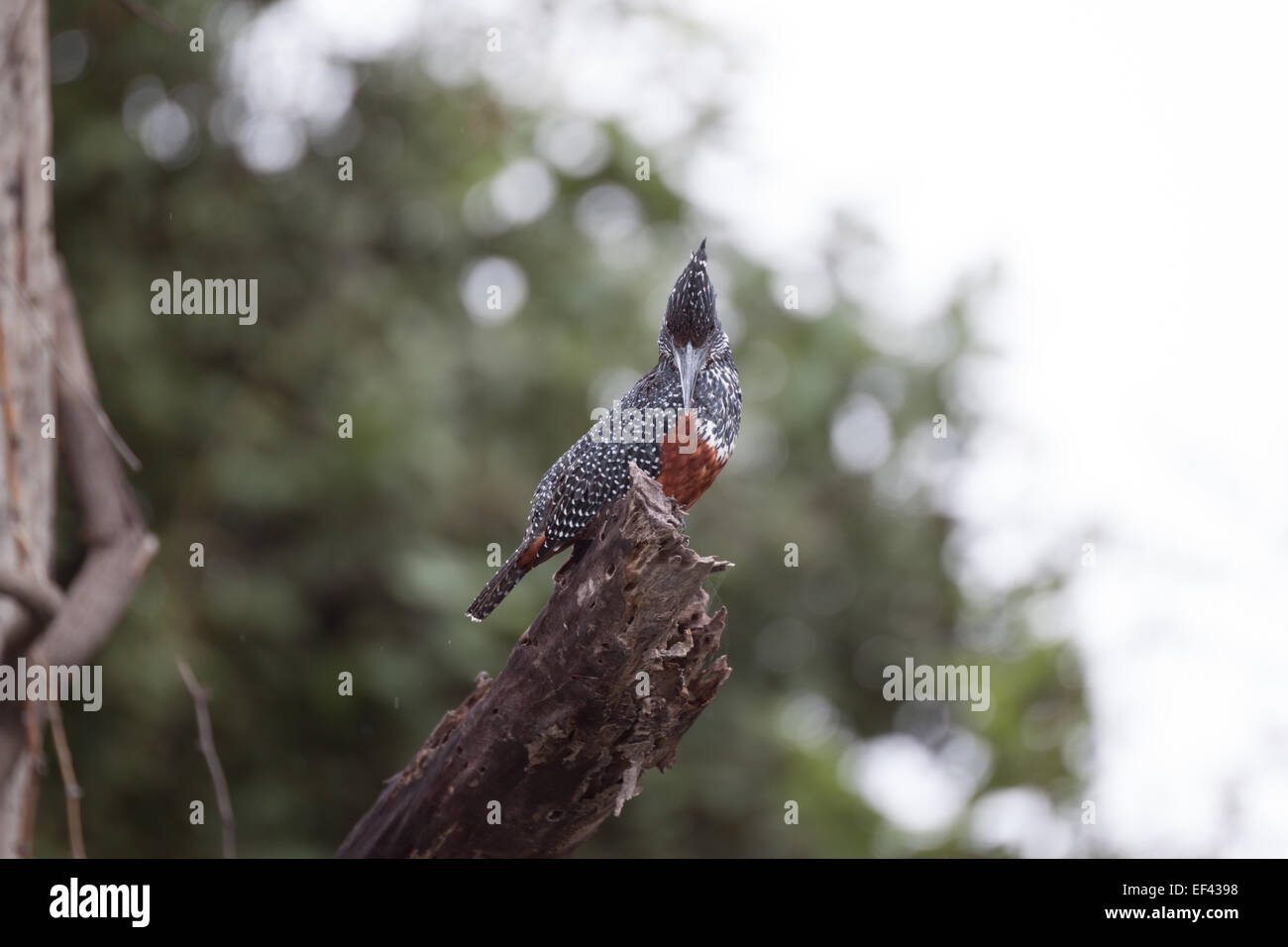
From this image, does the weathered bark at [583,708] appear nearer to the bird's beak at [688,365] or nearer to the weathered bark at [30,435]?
the bird's beak at [688,365]

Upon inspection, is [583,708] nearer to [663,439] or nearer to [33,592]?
[663,439]

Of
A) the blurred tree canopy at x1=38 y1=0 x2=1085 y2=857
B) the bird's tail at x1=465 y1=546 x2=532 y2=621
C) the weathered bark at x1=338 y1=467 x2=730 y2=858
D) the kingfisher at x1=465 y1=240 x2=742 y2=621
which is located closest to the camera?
the weathered bark at x1=338 y1=467 x2=730 y2=858

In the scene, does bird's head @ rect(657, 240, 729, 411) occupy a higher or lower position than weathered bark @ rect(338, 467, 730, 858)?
higher

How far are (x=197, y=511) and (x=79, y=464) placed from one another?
3.09 m

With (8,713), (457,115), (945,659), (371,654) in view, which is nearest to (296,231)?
(457,115)

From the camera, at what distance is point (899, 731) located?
8344 millimetres

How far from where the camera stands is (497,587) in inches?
134

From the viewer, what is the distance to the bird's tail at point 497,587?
3383 millimetres

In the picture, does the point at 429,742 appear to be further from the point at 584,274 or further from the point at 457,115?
the point at 457,115

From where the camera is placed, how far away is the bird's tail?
338 centimetres

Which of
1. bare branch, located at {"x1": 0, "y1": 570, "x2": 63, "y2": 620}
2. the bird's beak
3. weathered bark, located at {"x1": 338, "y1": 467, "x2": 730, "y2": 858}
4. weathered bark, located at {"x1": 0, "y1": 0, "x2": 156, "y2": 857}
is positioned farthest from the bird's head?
bare branch, located at {"x1": 0, "y1": 570, "x2": 63, "y2": 620}

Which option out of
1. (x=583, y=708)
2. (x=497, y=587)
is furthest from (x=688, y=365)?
→ (x=583, y=708)

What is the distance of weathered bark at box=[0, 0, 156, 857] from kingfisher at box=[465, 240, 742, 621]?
1.32 m

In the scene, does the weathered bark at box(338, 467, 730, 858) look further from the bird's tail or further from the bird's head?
the bird's head
